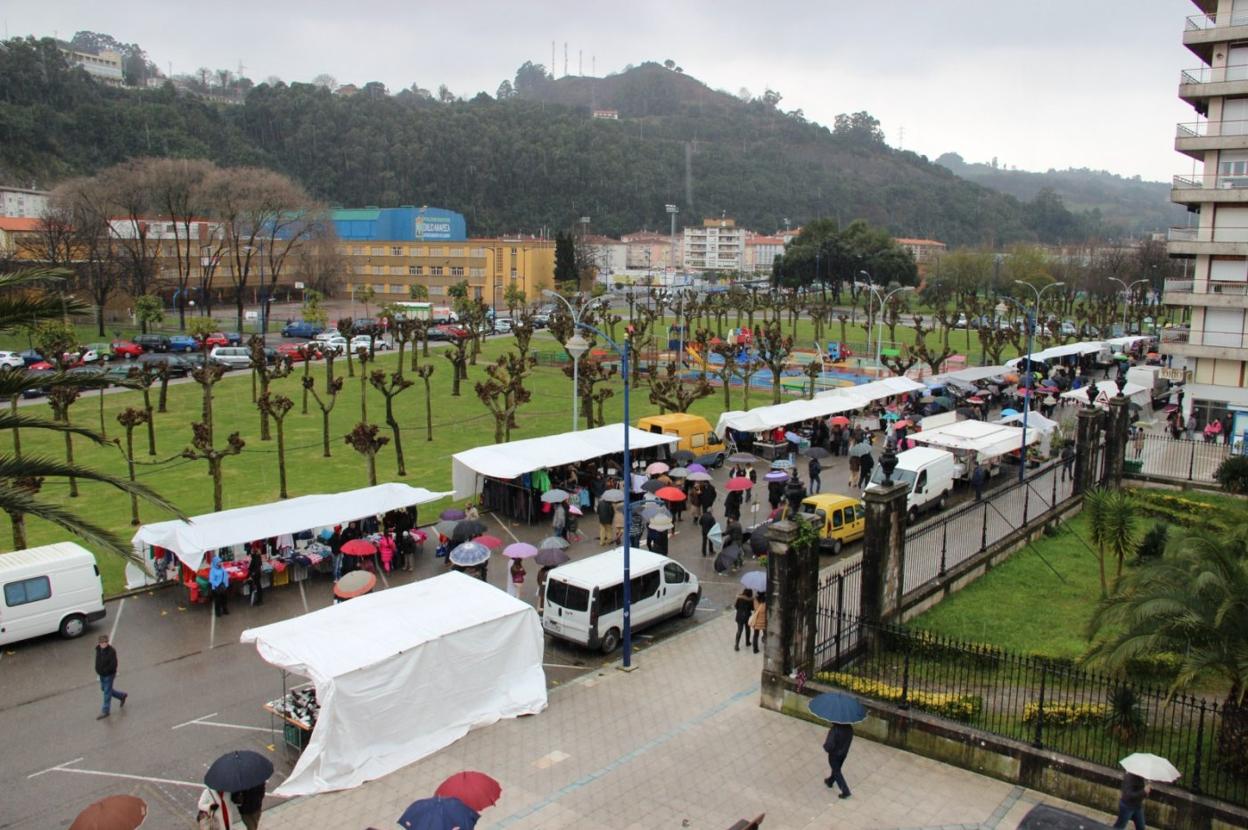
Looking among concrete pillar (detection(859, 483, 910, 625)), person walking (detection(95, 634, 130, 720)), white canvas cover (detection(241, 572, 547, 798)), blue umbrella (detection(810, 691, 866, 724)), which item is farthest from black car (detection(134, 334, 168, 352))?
blue umbrella (detection(810, 691, 866, 724))

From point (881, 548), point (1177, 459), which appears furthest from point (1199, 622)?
point (1177, 459)

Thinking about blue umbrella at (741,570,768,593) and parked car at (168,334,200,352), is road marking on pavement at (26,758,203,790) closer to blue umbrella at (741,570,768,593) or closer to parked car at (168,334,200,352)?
blue umbrella at (741,570,768,593)

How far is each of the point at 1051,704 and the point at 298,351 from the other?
4408 centimetres

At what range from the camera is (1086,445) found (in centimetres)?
2494

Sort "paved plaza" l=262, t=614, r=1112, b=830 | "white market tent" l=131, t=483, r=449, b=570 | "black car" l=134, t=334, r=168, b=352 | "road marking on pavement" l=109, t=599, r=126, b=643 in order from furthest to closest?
"black car" l=134, t=334, r=168, b=352
"white market tent" l=131, t=483, r=449, b=570
"road marking on pavement" l=109, t=599, r=126, b=643
"paved plaza" l=262, t=614, r=1112, b=830

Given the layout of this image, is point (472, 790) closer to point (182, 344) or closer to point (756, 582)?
point (756, 582)

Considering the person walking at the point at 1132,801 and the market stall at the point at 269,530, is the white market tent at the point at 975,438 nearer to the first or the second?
the market stall at the point at 269,530

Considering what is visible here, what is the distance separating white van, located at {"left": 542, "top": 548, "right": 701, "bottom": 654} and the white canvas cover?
1648mm

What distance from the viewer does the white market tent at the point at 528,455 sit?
81.3 ft

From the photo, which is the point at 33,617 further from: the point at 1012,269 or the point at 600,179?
the point at 600,179

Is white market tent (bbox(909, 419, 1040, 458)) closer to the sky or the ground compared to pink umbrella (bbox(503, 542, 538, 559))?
closer to the sky

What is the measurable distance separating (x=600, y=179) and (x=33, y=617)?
162 metres

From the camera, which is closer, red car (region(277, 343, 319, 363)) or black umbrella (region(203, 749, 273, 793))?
black umbrella (region(203, 749, 273, 793))

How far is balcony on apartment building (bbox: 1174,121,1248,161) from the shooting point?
34500 mm
